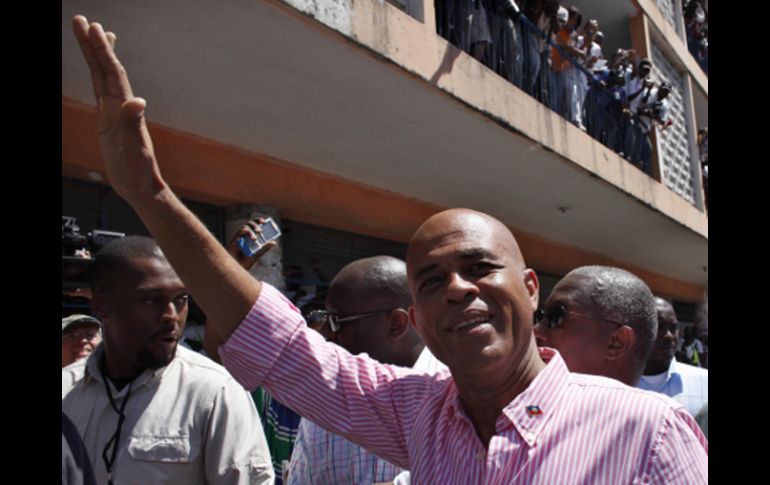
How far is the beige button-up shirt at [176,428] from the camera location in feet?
7.27

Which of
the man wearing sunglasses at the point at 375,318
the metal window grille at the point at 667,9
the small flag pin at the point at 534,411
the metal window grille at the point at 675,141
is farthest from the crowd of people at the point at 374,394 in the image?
the metal window grille at the point at 667,9

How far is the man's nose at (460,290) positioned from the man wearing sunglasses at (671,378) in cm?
239

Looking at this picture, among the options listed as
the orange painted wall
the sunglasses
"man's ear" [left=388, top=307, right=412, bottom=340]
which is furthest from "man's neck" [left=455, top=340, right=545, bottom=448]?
the orange painted wall

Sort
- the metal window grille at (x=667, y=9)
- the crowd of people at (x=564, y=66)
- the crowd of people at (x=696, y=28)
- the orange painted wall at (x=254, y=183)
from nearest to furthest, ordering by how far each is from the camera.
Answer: the orange painted wall at (x=254, y=183)
the crowd of people at (x=564, y=66)
the metal window grille at (x=667, y=9)
the crowd of people at (x=696, y=28)

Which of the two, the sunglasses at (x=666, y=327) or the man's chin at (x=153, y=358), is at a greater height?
the man's chin at (x=153, y=358)

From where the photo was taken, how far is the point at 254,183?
5.96 m

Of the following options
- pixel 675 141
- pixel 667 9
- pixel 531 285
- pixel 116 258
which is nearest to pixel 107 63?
pixel 531 285

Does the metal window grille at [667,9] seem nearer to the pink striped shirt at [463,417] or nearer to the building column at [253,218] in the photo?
the building column at [253,218]

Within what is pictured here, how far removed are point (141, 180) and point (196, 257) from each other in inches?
8.2
